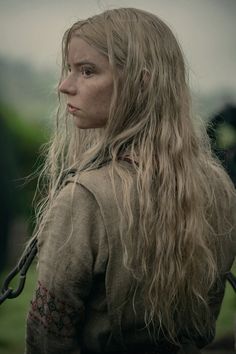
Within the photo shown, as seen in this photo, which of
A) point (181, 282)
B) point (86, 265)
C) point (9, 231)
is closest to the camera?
point (86, 265)

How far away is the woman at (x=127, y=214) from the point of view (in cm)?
165

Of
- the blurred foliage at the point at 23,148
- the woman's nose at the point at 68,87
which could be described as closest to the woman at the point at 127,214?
the woman's nose at the point at 68,87

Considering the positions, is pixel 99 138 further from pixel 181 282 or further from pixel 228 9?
pixel 228 9

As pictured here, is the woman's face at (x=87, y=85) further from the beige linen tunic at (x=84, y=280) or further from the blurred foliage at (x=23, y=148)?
the blurred foliage at (x=23, y=148)

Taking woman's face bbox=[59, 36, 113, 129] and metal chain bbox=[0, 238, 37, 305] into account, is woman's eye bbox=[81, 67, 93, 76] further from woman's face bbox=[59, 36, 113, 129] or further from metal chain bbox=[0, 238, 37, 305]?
metal chain bbox=[0, 238, 37, 305]

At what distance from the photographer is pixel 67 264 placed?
5.39 ft

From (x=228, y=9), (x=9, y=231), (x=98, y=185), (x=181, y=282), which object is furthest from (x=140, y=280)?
(x=228, y=9)

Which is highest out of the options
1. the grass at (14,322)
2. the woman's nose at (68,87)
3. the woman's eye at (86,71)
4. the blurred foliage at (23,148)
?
the woman's eye at (86,71)

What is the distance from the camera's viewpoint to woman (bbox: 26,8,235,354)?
5.41 ft

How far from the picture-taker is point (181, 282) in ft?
5.72

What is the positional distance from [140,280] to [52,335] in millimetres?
222

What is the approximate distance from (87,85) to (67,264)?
1.27 ft

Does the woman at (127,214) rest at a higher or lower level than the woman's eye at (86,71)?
lower

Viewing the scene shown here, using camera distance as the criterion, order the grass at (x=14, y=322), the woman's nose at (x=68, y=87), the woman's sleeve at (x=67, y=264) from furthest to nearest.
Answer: the grass at (x=14, y=322) → the woman's nose at (x=68, y=87) → the woman's sleeve at (x=67, y=264)
